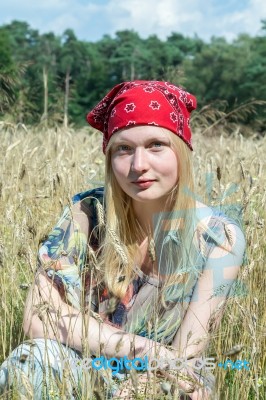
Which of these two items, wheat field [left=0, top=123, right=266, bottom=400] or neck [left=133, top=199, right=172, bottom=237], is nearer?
wheat field [left=0, top=123, right=266, bottom=400]

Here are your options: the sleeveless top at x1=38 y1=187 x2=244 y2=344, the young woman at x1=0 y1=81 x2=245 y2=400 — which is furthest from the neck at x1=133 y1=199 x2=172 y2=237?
the sleeveless top at x1=38 y1=187 x2=244 y2=344

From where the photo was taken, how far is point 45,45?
67.7 metres

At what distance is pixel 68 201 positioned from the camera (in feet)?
4.56

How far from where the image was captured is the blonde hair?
1655 millimetres

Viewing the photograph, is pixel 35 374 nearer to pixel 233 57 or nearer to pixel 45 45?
pixel 233 57

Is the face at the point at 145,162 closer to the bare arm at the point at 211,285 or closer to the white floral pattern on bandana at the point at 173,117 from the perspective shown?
the white floral pattern on bandana at the point at 173,117

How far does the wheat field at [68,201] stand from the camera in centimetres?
146

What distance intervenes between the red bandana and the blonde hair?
0.04 metres

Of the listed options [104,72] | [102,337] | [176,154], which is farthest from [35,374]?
[104,72]

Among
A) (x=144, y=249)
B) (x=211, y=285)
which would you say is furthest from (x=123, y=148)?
(x=211, y=285)

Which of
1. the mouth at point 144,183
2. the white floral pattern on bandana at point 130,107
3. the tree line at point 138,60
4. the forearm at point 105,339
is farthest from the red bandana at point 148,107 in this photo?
the tree line at point 138,60

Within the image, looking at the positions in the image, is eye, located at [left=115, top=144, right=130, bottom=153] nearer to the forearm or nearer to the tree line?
the forearm

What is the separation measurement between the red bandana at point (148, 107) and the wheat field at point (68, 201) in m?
0.19

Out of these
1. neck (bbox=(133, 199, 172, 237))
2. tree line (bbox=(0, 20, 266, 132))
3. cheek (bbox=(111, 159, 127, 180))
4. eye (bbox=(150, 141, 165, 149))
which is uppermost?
tree line (bbox=(0, 20, 266, 132))
